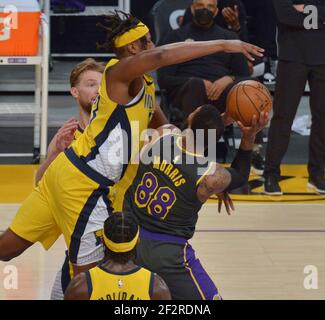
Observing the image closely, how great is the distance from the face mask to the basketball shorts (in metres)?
4.71

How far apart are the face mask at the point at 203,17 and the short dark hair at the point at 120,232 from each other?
541cm

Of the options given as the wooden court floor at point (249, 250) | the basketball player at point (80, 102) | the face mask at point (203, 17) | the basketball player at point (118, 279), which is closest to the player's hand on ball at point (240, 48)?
the basketball player at point (118, 279)

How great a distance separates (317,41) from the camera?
938 centimetres

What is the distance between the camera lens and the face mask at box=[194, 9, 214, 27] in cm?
1023

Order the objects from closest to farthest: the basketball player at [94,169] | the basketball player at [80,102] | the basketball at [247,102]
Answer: the basketball player at [94,169]
the basketball at [247,102]
the basketball player at [80,102]

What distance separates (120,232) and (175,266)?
841 mm

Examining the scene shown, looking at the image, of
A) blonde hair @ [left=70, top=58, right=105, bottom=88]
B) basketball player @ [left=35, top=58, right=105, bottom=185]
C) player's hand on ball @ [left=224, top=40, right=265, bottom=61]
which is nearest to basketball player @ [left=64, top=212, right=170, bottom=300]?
player's hand on ball @ [left=224, top=40, right=265, bottom=61]

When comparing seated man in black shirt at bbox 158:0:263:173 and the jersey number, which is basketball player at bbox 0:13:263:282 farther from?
seated man in black shirt at bbox 158:0:263:173

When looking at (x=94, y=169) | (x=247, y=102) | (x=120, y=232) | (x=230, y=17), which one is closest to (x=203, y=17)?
(x=230, y=17)

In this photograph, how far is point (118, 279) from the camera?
488 centimetres

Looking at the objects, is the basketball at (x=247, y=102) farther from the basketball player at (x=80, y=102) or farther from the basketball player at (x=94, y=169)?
the basketball player at (x=80, y=102)

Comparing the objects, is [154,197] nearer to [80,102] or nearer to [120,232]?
[120,232]

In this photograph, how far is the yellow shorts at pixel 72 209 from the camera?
6031 mm
